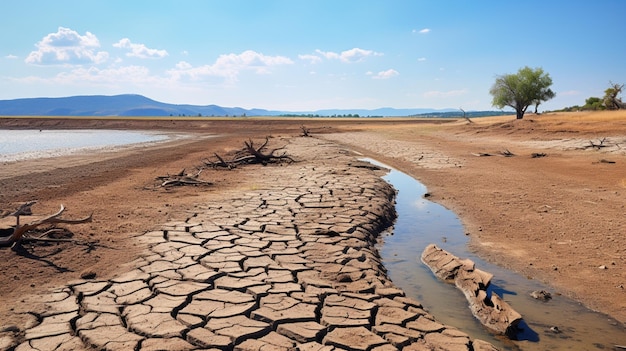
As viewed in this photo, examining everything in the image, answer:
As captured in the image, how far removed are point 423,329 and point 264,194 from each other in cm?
578

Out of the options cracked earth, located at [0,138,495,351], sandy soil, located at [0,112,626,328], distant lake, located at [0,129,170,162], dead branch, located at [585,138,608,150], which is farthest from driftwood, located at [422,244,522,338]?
distant lake, located at [0,129,170,162]

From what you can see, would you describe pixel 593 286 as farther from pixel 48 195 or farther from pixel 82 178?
pixel 82 178

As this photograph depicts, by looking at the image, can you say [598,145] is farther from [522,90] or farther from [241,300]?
[522,90]

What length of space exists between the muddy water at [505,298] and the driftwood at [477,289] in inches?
3.0

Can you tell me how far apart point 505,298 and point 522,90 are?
146 ft

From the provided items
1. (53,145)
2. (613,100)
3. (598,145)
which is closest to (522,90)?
(613,100)

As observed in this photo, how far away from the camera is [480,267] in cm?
559

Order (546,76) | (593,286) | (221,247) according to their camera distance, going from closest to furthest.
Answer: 1. (593,286)
2. (221,247)
3. (546,76)

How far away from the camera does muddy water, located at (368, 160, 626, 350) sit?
374 cm

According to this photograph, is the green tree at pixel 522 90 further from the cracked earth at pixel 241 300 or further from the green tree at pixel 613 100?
the cracked earth at pixel 241 300

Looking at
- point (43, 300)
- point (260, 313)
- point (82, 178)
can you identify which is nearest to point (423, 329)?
point (260, 313)

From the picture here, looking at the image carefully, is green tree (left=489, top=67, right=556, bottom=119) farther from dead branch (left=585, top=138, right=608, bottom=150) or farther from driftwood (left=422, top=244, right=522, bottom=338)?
driftwood (left=422, top=244, right=522, bottom=338)

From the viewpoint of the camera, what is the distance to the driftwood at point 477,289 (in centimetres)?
388

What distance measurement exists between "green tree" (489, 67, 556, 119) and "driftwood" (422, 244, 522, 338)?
4293 cm
